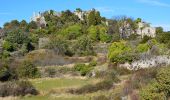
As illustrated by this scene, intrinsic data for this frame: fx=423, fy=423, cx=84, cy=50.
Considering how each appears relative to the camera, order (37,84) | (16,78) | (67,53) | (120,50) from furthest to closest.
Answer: (67,53) < (120,50) < (16,78) < (37,84)

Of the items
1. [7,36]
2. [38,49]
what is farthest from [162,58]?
[7,36]

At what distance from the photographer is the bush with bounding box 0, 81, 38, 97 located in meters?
29.4

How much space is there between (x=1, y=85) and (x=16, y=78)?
717 cm

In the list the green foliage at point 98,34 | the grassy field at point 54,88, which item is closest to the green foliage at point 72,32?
the green foliage at point 98,34

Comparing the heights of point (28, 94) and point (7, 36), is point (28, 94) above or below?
below

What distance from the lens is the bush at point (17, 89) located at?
1158 inches

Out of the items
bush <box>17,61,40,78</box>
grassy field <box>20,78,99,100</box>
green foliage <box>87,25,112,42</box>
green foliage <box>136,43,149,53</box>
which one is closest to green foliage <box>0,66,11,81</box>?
bush <box>17,61,40,78</box>

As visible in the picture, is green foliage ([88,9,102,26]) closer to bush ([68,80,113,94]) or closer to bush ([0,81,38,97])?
bush ([68,80,113,94])

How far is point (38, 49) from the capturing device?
5516 cm

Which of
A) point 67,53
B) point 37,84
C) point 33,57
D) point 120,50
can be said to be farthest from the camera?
point 67,53

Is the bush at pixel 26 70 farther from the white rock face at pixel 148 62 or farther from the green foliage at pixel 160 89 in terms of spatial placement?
the green foliage at pixel 160 89

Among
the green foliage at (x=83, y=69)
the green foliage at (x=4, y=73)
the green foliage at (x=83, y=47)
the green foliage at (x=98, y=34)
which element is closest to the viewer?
the green foliage at (x=4, y=73)

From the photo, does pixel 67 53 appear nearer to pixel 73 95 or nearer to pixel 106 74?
pixel 106 74

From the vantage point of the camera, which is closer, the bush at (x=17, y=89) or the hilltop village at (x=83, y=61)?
the hilltop village at (x=83, y=61)
